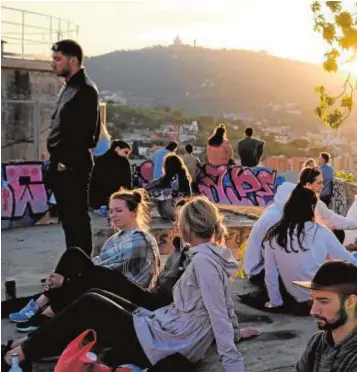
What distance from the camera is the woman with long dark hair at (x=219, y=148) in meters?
15.2

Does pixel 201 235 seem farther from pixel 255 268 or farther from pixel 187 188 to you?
pixel 187 188

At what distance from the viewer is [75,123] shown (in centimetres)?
594

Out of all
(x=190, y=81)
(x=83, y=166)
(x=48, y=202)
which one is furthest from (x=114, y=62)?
(x=83, y=166)

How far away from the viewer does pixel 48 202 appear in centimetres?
1614

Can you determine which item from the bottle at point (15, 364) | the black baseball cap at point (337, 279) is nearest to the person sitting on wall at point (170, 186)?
the bottle at point (15, 364)

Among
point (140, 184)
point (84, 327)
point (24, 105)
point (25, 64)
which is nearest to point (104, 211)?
point (84, 327)

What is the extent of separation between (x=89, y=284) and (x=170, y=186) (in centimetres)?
450

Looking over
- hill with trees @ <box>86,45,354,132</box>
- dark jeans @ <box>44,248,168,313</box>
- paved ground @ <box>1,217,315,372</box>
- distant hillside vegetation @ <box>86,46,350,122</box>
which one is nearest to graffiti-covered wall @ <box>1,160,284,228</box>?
paved ground @ <box>1,217,315,372</box>

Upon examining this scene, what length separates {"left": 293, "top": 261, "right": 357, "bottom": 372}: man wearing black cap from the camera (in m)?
3.09

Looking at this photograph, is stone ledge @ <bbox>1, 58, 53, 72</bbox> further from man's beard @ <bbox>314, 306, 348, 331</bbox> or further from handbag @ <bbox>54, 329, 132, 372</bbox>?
man's beard @ <bbox>314, 306, 348, 331</bbox>

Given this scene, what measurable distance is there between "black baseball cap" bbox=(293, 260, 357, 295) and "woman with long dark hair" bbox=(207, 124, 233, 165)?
39.5 ft

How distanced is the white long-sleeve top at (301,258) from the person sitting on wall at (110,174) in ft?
14.7

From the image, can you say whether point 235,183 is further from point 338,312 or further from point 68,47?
point 338,312

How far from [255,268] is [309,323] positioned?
0.96 meters
